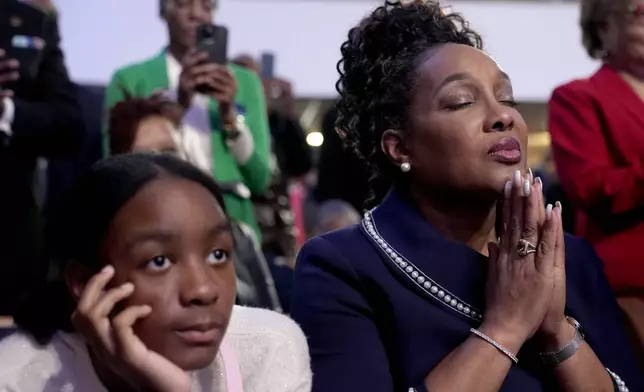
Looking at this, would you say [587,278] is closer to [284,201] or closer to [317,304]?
[317,304]

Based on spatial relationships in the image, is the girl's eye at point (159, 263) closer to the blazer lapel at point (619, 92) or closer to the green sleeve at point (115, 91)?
the blazer lapel at point (619, 92)

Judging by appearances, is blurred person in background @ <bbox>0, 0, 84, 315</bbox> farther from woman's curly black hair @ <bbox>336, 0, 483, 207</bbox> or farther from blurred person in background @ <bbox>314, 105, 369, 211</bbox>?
blurred person in background @ <bbox>314, 105, 369, 211</bbox>

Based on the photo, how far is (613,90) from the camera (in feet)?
7.41

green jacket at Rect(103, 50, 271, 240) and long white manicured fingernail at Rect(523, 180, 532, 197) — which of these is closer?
long white manicured fingernail at Rect(523, 180, 532, 197)

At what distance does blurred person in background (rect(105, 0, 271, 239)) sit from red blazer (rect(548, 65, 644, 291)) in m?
0.89

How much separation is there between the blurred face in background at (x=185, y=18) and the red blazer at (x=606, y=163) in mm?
1160

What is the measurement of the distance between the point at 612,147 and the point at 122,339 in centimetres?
138

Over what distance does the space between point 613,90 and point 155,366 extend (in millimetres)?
1429

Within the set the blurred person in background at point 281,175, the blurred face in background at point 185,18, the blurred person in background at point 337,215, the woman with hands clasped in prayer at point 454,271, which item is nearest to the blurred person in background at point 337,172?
the blurred person in background at point 337,215

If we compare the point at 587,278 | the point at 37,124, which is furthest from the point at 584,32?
the point at 37,124

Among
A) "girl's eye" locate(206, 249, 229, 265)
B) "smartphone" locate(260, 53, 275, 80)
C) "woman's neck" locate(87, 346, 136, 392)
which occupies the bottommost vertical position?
"smartphone" locate(260, 53, 275, 80)

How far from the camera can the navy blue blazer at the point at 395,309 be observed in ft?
5.20

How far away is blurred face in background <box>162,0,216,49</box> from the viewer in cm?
294

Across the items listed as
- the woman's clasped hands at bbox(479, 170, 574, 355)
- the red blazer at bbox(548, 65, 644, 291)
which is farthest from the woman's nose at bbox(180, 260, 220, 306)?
the red blazer at bbox(548, 65, 644, 291)
